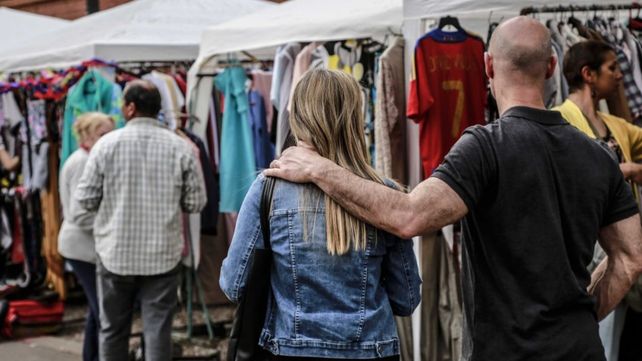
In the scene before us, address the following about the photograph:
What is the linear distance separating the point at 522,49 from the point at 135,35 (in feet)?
21.0

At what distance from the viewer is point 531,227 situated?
2.40m

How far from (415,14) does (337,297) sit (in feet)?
8.61

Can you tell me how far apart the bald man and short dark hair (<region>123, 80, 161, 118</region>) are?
2.73 meters

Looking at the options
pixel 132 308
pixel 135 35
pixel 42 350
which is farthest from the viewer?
pixel 135 35

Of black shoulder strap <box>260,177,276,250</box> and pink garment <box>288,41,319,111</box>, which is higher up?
pink garment <box>288,41,319,111</box>

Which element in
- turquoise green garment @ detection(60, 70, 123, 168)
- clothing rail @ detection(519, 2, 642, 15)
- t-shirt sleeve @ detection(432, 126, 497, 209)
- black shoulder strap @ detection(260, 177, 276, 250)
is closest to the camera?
t-shirt sleeve @ detection(432, 126, 497, 209)

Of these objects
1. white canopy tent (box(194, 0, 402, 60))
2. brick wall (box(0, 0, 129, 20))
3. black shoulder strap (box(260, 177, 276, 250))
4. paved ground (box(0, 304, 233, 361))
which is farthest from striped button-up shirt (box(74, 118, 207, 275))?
brick wall (box(0, 0, 129, 20))

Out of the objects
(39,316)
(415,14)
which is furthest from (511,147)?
(39,316)

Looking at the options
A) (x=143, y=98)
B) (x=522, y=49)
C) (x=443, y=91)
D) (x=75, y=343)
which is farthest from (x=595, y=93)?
(x=75, y=343)

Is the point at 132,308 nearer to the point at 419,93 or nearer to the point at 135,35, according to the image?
the point at 419,93

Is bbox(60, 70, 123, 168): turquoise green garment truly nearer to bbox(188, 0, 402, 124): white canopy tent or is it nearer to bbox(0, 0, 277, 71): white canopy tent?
bbox(0, 0, 277, 71): white canopy tent

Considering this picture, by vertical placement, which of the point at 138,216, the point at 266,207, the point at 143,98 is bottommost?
the point at 138,216

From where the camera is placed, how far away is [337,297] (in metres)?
2.59

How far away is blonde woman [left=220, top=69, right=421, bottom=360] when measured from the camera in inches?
101
